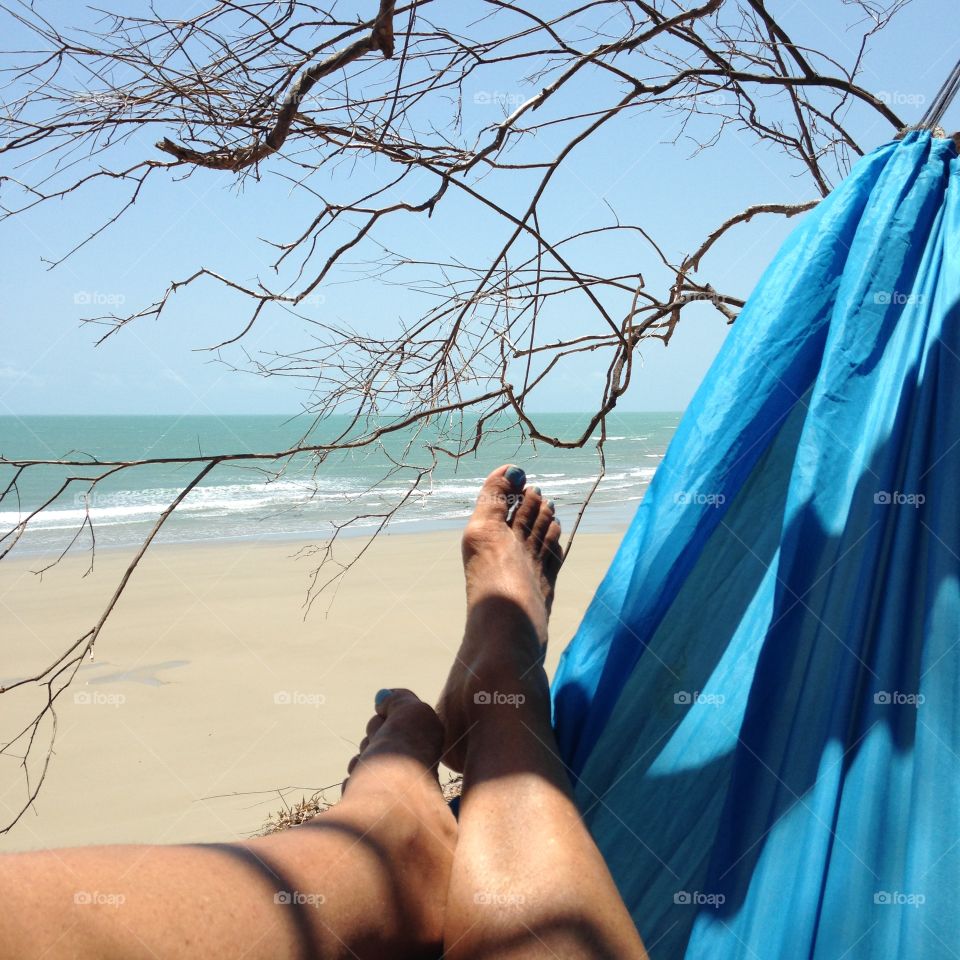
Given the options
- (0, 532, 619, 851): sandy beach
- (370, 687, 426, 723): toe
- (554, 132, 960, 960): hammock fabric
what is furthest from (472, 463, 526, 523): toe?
(0, 532, 619, 851): sandy beach

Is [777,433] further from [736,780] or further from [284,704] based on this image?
[284,704]

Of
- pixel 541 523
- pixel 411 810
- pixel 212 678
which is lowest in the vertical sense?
pixel 212 678

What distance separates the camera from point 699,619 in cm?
106

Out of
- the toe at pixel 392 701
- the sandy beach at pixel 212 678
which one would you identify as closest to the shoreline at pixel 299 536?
the sandy beach at pixel 212 678

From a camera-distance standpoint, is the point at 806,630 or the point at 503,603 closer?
the point at 806,630

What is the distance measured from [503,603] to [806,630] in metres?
0.63

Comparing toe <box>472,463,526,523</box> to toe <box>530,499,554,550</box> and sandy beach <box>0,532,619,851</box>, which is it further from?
sandy beach <box>0,532,619,851</box>

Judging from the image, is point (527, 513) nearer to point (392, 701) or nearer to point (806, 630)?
point (392, 701)

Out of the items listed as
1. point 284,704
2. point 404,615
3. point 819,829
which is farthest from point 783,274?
point 404,615

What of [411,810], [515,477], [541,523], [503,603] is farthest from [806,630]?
[515,477]

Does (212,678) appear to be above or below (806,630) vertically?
below

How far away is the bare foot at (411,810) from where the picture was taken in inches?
34.9

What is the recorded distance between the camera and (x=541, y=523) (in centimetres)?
175

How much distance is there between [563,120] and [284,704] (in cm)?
305
